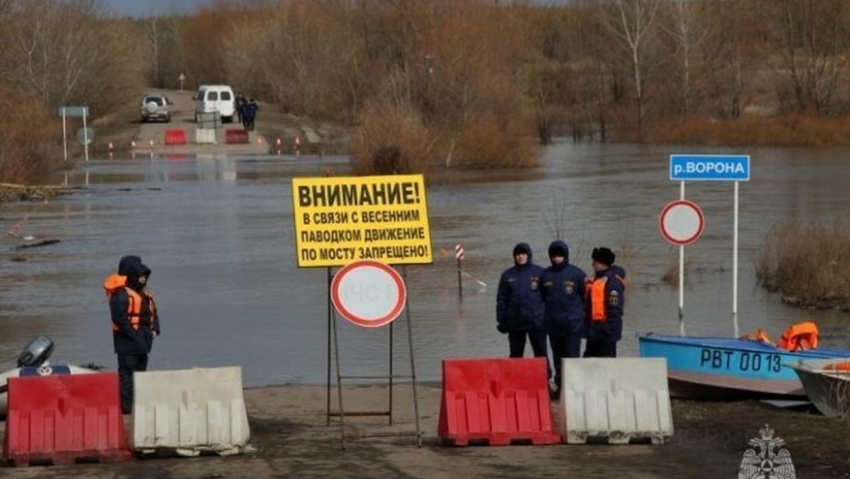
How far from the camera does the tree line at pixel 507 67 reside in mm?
63219

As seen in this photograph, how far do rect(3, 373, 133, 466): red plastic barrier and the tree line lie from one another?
47626 mm

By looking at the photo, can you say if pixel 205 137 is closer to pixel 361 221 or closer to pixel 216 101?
pixel 216 101

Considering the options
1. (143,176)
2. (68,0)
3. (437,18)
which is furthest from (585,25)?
(143,176)

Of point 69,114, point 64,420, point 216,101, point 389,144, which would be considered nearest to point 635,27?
point 216,101

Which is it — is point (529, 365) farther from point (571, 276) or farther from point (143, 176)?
point (143, 176)

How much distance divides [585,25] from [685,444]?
10359 centimetres

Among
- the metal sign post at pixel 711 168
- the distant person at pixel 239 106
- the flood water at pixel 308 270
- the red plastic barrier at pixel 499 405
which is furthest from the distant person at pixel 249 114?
the red plastic barrier at pixel 499 405

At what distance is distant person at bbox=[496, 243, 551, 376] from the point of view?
1571cm

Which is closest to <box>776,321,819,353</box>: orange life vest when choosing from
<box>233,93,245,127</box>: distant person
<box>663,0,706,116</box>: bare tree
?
<box>233,93,245,127</box>: distant person

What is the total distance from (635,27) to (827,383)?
8159 centimetres

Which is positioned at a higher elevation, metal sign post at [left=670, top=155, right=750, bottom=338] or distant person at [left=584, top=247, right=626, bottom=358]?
metal sign post at [left=670, top=155, right=750, bottom=338]

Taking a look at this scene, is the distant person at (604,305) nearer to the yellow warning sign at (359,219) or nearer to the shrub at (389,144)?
the yellow warning sign at (359,219)

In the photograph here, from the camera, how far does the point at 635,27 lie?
9444cm

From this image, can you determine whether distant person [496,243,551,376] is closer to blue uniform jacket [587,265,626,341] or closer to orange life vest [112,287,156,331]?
blue uniform jacket [587,265,626,341]
